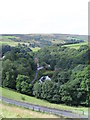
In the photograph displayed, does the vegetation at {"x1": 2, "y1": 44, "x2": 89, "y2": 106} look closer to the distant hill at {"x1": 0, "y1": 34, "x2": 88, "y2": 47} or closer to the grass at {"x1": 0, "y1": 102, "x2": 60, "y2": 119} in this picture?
the grass at {"x1": 0, "y1": 102, "x2": 60, "y2": 119}

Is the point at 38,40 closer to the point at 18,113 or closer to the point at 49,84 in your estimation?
the point at 49,84

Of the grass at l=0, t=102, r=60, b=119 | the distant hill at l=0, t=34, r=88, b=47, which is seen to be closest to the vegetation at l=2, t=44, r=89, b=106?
the grass at l=0, t=102, r=60, b=119

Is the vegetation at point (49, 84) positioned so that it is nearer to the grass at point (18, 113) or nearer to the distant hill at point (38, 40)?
the grass at point (18, 113)

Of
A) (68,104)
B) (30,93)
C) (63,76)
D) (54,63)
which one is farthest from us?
(54,63)

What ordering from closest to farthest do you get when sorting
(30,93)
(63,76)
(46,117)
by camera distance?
(46,117) < (30,93) < (63,76)

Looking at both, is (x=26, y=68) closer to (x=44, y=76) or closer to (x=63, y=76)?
(x=44, y=76)

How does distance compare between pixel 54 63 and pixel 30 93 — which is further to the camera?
pixel 54 63

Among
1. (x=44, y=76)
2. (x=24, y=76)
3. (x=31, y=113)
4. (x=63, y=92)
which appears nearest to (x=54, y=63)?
(x=44, y=76)

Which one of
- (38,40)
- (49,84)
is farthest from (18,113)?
(38,40)

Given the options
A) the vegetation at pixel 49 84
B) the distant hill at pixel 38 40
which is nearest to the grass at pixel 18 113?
the vegetation at pixel 49 84
